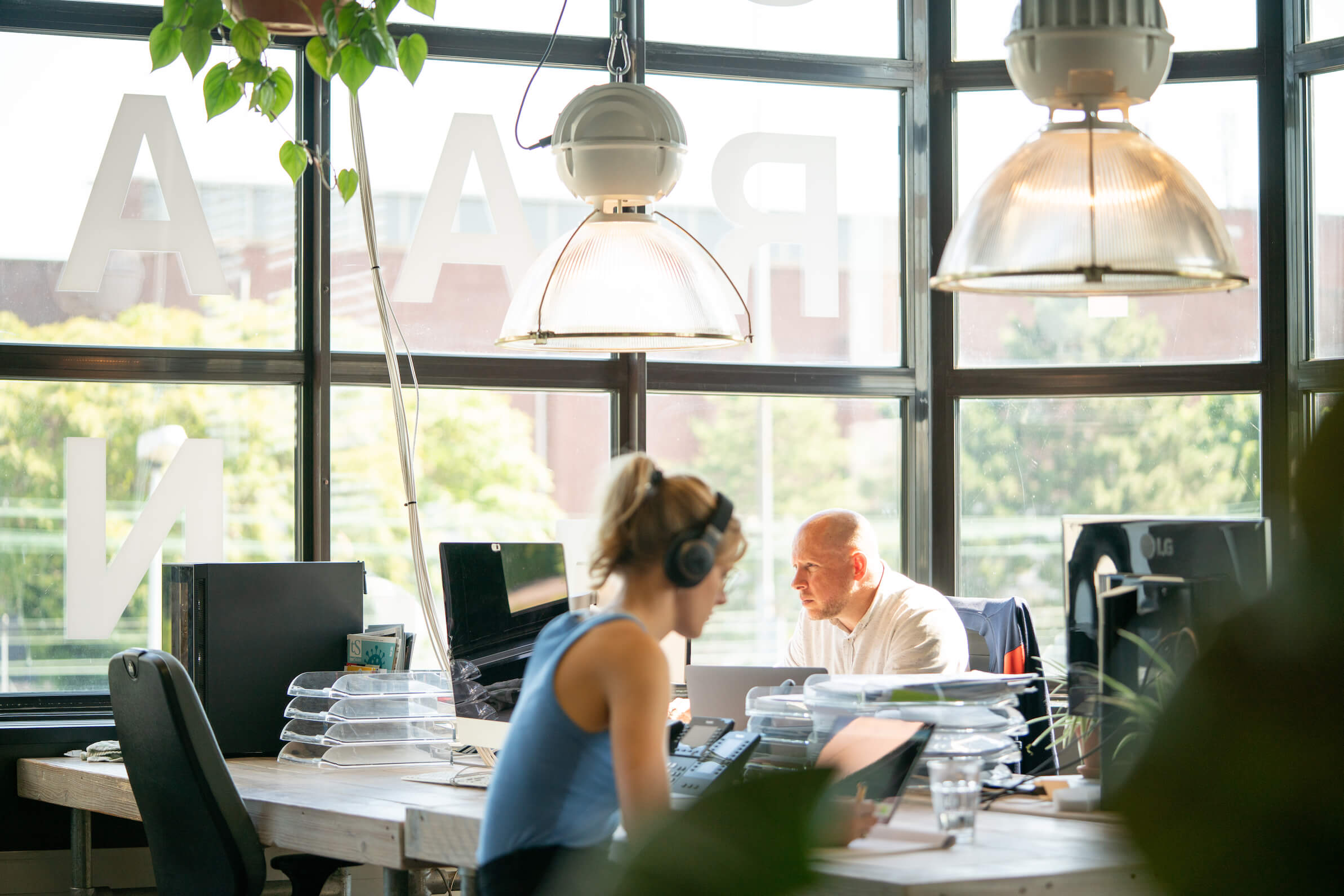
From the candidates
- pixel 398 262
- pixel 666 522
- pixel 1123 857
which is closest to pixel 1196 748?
pixel 1123 857

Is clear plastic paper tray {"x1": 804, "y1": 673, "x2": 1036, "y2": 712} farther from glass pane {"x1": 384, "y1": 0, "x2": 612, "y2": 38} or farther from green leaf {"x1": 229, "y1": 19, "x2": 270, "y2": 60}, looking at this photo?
glass pane {"x1": 384, "y1": 0, "x2": 612, "y2": 38}

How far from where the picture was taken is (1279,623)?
210mm

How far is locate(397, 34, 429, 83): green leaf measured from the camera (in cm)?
287

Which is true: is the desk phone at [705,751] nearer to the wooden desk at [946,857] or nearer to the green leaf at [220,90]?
the wooden desk at [946,857]

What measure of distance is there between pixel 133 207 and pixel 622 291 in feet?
6.57

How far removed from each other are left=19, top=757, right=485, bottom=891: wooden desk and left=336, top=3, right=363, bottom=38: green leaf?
4.90 ft

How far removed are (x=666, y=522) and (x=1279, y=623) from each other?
1.76 meters

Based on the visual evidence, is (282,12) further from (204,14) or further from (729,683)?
(729,683)

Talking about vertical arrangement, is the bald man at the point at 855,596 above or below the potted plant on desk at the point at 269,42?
below

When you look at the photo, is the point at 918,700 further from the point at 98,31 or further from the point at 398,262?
the point at 98,31

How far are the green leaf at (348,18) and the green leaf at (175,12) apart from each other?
0.99 ft

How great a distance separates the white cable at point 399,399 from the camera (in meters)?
3.70

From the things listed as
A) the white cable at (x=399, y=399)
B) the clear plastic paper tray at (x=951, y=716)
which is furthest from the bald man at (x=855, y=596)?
the clear plastic paper tray at (x=951, y=716)

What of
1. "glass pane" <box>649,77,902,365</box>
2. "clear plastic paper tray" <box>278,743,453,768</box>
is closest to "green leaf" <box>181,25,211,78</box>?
"clear plastic paper tray" <box>278,743,453,768</box>
